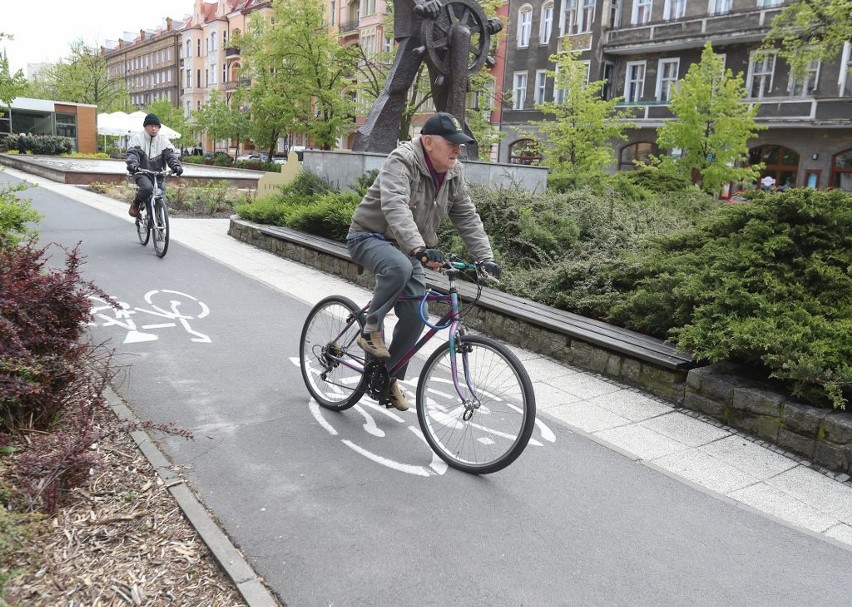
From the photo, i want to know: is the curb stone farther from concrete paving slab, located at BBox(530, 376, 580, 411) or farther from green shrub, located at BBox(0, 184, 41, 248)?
green shrub, located at BBox(0, 184, 41, 248)

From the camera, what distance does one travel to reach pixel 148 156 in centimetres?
1123

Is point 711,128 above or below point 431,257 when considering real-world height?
above

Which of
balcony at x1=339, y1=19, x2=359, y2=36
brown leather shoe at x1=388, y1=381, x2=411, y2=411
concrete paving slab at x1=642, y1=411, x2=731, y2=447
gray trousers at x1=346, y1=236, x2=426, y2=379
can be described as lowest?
concrete paving slab at x1=642, y1=411, x2=731, y2=447

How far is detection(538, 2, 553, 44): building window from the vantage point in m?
41.6

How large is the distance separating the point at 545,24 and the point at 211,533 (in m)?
43.2

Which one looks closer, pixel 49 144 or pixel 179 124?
pixel 49 144

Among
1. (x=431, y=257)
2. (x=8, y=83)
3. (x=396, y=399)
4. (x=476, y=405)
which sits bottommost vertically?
(x=396, y=399)

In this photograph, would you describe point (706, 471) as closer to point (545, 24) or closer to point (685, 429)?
point (685, 429)

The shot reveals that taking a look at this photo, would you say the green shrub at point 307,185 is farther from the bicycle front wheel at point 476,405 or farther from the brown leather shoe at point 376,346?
the bicycle front wheel at point 476,405

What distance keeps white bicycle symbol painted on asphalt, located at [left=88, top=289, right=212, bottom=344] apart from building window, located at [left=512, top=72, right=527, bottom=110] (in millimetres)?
37839

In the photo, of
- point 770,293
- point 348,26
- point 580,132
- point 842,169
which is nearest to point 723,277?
point 770,293

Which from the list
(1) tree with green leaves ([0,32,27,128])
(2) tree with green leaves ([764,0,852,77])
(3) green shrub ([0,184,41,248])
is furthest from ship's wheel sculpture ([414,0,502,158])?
(2) tree with green leaves ([764,0,852,77])

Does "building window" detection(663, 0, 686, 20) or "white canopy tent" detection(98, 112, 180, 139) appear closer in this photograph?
"building window" detection(663, 0, 686, 20)

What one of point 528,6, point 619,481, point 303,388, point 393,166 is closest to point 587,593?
point 619,481
